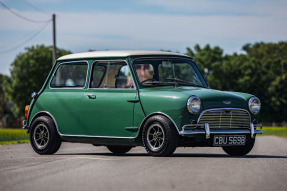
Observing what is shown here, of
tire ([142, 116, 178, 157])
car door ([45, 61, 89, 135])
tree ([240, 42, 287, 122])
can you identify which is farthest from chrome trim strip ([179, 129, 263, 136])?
tree ([240, 42, 287, 122])

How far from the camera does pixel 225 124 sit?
1135cm

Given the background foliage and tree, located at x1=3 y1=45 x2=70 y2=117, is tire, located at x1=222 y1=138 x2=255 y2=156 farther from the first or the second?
the background foliage

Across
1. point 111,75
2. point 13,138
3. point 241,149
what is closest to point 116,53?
point 111,75

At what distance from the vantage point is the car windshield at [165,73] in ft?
39.8

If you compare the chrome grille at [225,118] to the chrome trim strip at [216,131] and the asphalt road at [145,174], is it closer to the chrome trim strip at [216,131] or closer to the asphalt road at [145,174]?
the chrome trim strip at [216,131]

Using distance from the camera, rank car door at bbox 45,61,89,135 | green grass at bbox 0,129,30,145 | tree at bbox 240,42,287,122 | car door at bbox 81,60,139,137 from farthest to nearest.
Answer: tree at bbox 240,42,287,122 < green grass at bbox 0,129,30,145 < car door at bbox 45,61,89,135 < car door at bbox 81,60,139,137

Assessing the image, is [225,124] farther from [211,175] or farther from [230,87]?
[230,87]

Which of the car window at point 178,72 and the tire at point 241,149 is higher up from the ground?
the car window at point 178,72

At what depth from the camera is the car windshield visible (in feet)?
39.8

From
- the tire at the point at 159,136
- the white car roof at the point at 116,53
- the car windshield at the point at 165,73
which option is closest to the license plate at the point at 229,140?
the tire at the point at 159,136

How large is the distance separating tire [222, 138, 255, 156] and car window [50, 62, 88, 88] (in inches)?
125

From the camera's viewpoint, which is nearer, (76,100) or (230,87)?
(76,100)

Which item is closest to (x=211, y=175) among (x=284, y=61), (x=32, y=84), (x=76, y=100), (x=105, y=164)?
(x=105, y=164)

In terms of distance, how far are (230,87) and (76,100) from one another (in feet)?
248
